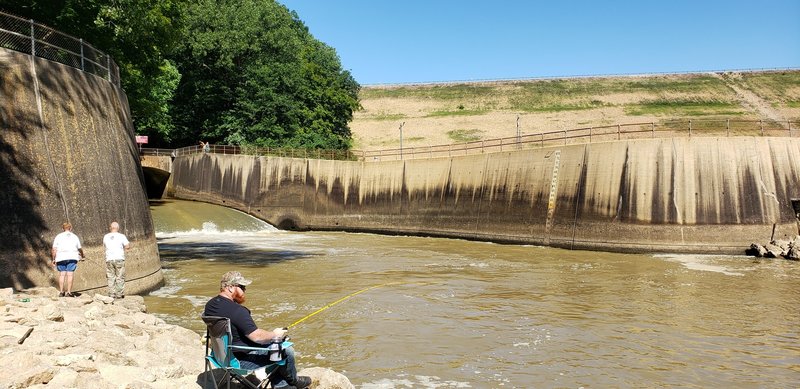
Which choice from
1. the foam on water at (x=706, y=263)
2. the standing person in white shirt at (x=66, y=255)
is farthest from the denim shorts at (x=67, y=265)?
the foam on water at (x=706, y=263)

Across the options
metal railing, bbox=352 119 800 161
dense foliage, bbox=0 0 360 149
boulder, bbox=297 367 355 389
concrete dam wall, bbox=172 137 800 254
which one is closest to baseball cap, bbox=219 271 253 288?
boulder, bbox=297 367 355 389

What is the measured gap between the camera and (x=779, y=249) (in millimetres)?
23438

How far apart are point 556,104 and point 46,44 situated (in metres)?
92.0

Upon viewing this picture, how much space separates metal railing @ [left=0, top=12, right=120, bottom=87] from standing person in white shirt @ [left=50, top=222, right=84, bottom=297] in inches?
159

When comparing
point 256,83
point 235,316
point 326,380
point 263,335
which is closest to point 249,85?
point 256,83

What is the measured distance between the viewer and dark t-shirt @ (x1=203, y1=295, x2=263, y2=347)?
598 cm

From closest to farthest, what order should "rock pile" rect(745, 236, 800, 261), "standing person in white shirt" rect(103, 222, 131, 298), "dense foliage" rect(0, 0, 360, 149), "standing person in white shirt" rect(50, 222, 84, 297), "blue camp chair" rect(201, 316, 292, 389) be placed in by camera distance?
"blue camp chair" rect(201, 316, 292, 389)
"standing person in white shirt" rect(50, 222, 84, 297)
"standing person in white shirt" rect(103, 222, 131, 298)
"rock pile" rect(745, 236, 800, 261)
"dense foliage" rect(0, 0, 360, 149)

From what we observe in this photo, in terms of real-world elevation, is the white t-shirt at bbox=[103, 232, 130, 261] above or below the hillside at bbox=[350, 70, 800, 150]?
below

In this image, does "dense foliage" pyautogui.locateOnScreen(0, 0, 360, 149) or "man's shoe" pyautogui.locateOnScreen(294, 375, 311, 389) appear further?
"dense foliage" pyautogui.locateOnScreen(0, 0, 360, 149)

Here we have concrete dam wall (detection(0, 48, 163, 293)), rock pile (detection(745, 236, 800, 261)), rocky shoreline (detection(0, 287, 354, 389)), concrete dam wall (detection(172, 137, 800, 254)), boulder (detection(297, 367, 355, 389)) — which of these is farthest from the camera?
concrete dam wall (detection(172, 137, 800, 254))

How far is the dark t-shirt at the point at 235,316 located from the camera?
598cm

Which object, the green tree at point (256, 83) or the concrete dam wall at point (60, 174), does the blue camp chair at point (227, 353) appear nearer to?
the concrete dam wall at point (60, 174)

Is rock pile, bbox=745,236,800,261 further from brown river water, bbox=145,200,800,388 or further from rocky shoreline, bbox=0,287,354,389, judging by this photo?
rocky shoreline, bbox=0,287,354,389

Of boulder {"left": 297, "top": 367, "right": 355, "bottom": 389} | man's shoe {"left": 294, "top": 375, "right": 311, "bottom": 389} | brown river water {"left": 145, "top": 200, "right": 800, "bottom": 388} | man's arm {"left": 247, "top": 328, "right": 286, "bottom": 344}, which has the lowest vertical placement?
brown river water {"left": 145, "top": 200, "right": 800, "bottom": 388}
